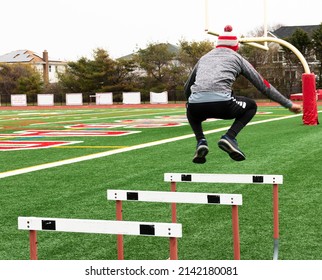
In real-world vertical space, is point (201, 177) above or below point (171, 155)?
above

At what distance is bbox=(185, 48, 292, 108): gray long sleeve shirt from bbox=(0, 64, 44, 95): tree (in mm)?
73202

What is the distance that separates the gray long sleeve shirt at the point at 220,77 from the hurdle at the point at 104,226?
5.41 feet

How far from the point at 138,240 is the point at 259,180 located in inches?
84.7

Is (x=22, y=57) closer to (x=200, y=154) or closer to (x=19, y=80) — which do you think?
(x=19, y=80)

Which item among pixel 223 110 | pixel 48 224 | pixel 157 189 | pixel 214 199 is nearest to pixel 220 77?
pixel 223 110

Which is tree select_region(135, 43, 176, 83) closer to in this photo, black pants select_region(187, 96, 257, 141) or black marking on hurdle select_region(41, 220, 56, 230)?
black pants select_region(187, 96, 257, 141)

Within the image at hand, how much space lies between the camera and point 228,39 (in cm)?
623

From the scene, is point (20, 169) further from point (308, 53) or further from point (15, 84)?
point (15, 84)

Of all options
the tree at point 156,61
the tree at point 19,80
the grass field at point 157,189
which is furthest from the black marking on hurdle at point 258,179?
the tree at point 19,80

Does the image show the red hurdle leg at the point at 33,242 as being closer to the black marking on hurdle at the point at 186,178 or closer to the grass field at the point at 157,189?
the black marking on hurdle at the point at 186,178

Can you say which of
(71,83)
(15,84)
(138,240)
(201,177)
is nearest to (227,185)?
(138,240)

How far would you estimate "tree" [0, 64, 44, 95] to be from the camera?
79.3 m

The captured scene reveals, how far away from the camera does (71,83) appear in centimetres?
7556

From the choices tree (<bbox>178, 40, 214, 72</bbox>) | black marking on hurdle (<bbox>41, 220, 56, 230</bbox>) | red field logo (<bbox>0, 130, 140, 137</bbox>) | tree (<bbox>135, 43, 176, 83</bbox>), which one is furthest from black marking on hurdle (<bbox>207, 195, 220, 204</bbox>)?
tree (<bbox>135, 43, 176, 83</bbox>)
